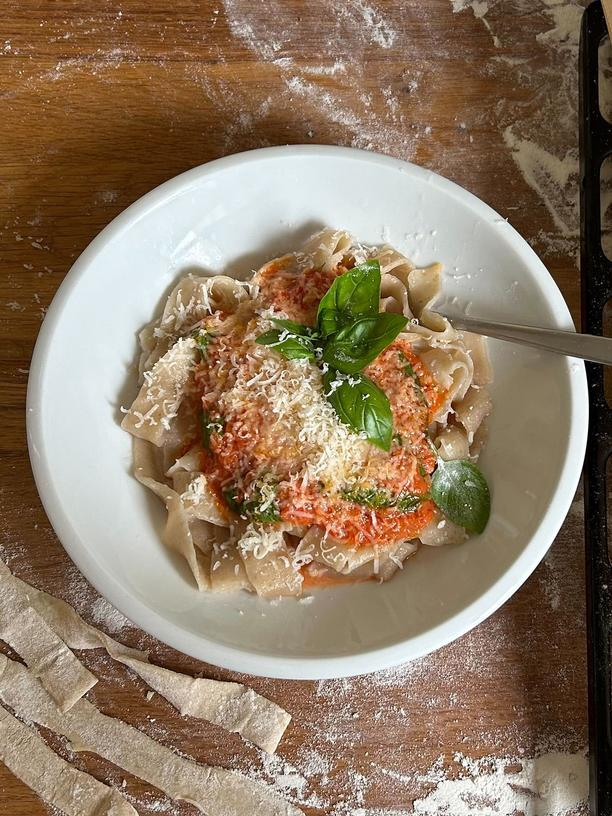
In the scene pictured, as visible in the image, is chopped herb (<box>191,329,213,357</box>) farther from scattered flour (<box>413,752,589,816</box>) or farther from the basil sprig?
scattered flour (<box>413,752,589,816</box>)

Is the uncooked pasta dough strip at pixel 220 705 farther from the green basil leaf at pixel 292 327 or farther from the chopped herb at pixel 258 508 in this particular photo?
the green basil leaf at pixel 292 327

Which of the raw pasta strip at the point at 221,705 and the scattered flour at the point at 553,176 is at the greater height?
the scattered flour at the point at 553,176

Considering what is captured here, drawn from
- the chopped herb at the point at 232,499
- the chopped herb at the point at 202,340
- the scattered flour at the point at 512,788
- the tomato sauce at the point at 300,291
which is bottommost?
the scattered flour at the point at 512,788

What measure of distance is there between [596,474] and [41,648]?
2.03 metres

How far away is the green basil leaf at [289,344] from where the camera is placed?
2488mm

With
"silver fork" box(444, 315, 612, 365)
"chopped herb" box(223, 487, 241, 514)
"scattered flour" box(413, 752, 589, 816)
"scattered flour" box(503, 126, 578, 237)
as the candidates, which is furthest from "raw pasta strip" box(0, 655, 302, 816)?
"scattered flour" box(503, 126, 578, 237)

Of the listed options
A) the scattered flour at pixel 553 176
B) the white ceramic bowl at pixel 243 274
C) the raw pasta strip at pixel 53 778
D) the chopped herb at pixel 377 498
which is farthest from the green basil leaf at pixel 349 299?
the raw pasta strip at pixel 53 778

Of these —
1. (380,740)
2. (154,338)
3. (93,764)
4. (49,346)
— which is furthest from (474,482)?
(93,764)

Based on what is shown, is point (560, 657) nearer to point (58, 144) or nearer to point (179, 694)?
point (179, 694)

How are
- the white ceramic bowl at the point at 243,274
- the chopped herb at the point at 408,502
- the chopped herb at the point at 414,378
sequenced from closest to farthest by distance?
1. the white ceramic bowl at the point at 243,274
2. the chopped herb at the point at 408,502
3. the chopped herb at the point at 414,378

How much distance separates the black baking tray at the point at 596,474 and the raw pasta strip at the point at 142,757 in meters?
1.06

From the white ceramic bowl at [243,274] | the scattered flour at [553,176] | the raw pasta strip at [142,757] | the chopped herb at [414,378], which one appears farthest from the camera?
the scattered flour at [553,176]

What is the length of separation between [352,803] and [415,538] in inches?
37.6

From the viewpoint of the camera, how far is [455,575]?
8.41 feet
